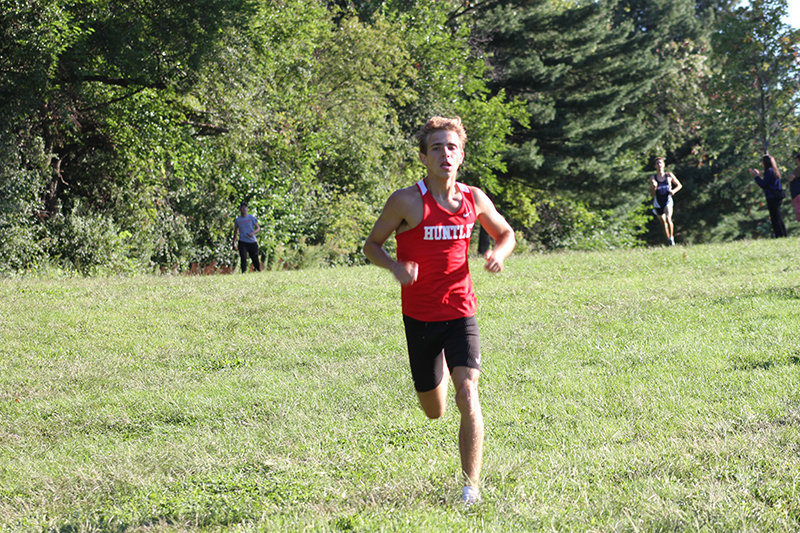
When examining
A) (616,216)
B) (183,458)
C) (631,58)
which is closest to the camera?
(183,458)

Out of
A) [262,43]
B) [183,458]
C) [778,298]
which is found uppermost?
[262,43]

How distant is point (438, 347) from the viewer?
4.79 m

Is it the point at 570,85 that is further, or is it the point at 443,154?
the point at 570,85

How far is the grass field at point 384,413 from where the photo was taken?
4.36 metres

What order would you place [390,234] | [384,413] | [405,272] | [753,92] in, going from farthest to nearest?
[753,92], [384,413], [390,234], [405,272]

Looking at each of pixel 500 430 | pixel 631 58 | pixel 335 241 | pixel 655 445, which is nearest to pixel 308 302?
pixel 500 430

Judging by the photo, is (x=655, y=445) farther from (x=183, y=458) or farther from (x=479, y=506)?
(x=183, y=458)

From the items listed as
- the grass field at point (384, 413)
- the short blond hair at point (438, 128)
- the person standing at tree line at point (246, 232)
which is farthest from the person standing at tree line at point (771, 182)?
the short blond hair at point (438, 128)

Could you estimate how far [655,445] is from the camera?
17.7 ft

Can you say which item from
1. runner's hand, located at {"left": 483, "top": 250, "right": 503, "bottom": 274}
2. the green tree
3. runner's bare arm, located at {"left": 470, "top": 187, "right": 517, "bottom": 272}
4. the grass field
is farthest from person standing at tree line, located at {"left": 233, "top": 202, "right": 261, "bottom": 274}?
the green tree

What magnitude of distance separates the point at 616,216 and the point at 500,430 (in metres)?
38.8

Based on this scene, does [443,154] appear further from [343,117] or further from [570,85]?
[570,85]

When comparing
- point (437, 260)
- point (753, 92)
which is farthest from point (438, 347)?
point (753, 92)

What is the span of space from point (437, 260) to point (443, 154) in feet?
2.10
